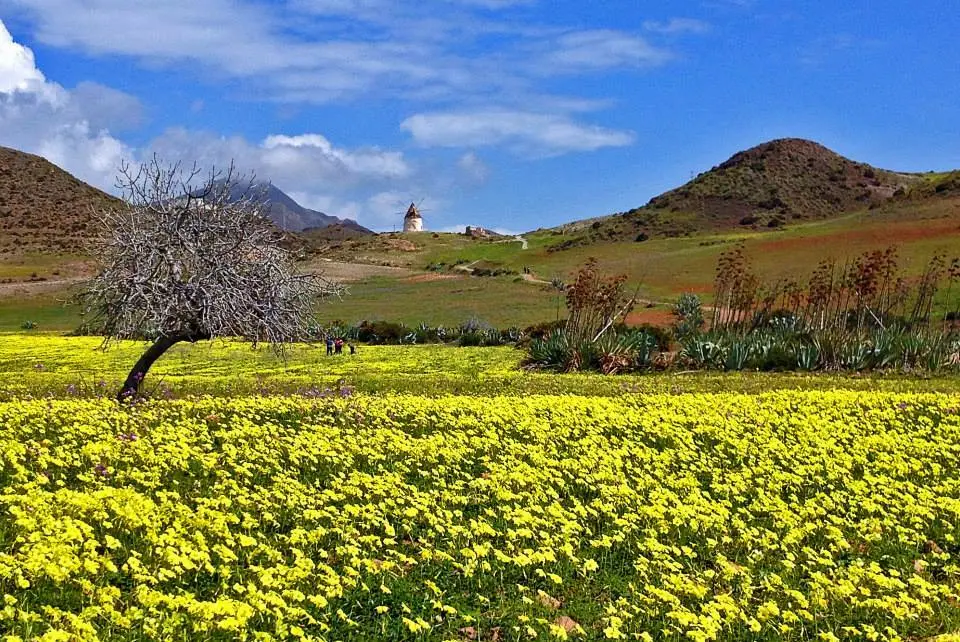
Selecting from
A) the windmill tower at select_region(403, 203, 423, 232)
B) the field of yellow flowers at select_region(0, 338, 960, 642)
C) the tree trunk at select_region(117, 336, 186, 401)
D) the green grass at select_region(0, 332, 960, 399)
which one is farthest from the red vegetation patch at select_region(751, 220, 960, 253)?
the windmill tower at select_region(403, 203, 423, 232)

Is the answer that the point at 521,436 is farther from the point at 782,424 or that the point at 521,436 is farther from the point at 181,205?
the point at 181,205

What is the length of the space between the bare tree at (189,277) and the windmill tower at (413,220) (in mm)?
172385

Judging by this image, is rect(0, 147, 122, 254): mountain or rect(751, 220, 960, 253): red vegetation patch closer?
rect(751, 220, 960, 253): red vegetation patch

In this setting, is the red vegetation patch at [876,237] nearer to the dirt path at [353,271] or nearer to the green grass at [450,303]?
the green grass at [450,303]

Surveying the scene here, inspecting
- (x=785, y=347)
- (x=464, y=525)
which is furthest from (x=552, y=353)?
(x=464, y=525)

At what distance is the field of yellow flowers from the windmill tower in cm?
17781

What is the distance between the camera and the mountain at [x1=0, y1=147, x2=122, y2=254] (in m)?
94.2

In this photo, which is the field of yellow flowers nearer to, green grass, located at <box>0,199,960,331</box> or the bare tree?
the bare tree

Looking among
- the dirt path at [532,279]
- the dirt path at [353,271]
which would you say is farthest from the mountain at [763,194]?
the dirt path at [532,279]

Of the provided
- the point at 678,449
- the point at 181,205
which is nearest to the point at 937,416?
the point at 678,449

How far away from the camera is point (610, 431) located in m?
12.8

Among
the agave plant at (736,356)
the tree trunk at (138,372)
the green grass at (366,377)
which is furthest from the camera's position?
the agave plant at (736,356)

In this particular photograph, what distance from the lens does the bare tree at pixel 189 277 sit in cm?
1595

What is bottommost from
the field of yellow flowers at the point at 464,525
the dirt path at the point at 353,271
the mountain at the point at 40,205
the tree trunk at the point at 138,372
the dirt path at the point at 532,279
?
the field of yellow flowers at the point at 464,525
